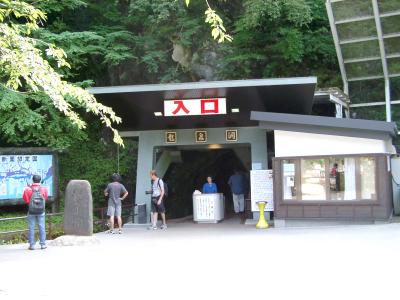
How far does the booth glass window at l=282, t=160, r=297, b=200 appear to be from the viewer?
1540cm

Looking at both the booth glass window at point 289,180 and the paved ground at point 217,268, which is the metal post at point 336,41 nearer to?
the booth glass window at point 289,180

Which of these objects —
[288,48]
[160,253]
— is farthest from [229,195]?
[160,253]

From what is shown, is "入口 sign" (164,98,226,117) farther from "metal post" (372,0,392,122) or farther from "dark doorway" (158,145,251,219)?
"metal post" (372,0,392,122)

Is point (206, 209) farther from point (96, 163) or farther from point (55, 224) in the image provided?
point (96, 163)

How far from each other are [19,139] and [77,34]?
470 centimetres

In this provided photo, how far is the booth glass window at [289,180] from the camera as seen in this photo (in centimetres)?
1540

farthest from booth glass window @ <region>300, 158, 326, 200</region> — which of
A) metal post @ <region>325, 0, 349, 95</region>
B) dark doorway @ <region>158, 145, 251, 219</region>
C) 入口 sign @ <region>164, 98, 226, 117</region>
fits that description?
metal post @ <region>325, 0, 349, 95</region>

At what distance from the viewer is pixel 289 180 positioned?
50.6ft

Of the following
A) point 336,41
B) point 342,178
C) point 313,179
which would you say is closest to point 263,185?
point 313,179

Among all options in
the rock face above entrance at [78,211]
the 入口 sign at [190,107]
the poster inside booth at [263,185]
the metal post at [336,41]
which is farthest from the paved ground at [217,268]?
the metal post at [336,41]

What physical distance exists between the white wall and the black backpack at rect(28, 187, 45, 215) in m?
7.08

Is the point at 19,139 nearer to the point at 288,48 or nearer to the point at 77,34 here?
the point at 77,34

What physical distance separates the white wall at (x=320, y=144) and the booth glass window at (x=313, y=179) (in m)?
0.28

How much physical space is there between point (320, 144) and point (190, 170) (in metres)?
10.8
